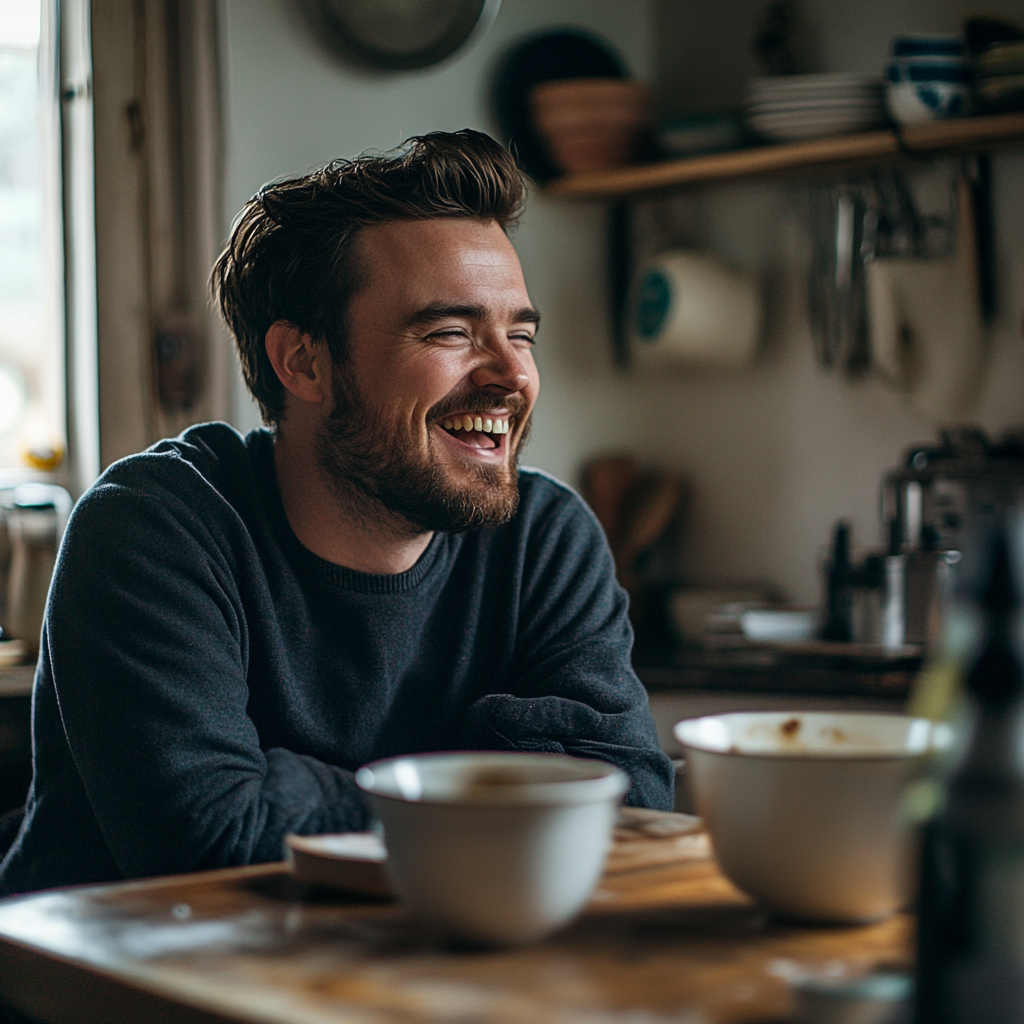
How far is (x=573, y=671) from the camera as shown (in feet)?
4.96

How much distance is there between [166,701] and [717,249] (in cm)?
232

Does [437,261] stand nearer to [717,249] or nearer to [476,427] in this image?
[476,427]

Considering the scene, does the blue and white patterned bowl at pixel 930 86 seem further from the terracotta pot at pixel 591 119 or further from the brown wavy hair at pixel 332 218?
the brown wavy hair at pixel 332 218

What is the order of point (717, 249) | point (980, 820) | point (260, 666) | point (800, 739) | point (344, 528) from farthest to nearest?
1. point (717, 249)
2. point (344, 528)
3. point (260, 666)
4. point (800, 739)
5. point (980, 820)

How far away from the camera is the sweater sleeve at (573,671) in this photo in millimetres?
1418

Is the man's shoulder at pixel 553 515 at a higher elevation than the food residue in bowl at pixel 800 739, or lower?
higher

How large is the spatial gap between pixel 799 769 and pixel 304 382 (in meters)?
1.13

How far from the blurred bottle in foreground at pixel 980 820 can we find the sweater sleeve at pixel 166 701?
2.32ft

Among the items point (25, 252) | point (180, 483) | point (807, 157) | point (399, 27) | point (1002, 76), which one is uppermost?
point (399, 27)

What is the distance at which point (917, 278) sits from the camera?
2.78 metres

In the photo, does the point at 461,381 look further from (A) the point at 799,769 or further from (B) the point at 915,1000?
(B) the point at 915,1000

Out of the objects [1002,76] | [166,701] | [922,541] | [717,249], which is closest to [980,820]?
[166,701]

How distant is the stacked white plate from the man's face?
1389 millimetres

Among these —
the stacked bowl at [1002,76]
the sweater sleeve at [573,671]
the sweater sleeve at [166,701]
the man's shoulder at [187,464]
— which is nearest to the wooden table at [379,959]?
the sweater sleeve at [166,701]
